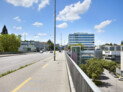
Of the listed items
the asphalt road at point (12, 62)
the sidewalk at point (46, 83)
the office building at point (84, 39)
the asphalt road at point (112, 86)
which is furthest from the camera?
the office building at point (84, 39)

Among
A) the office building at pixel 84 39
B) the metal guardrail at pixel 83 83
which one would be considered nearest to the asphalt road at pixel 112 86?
the metal guardrail at pixel 83 83

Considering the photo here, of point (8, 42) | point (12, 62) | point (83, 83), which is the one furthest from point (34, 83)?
point (8, 42)

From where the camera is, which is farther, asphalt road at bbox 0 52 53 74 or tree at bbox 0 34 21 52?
tree at bbox 0 34 21 52

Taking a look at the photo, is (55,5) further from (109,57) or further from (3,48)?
(109,57)

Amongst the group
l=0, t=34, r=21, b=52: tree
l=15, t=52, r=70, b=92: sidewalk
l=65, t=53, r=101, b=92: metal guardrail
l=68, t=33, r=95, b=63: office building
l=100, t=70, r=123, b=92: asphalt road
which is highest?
l=68, t=33, r=95, b=63: office building

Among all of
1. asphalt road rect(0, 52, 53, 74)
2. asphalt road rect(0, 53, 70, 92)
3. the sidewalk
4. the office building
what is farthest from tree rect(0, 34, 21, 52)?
the office building

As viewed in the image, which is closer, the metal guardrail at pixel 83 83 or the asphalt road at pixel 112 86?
the metal guardrail at pixel 83 83

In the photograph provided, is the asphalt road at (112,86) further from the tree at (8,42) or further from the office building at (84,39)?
the office building at (84,39)

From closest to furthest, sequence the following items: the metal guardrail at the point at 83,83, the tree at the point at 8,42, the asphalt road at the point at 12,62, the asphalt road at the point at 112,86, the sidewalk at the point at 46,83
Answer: the metal guardrail at the point at 83,83 < the sidewalk at the point at 46,83 < the asphalt road at the point at 12,62 < the asphalt road at the point at 112,86 < the tree at the point at 8,42

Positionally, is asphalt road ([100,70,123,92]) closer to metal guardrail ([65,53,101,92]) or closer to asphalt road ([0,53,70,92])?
asphalt road ([0,53,70,92])

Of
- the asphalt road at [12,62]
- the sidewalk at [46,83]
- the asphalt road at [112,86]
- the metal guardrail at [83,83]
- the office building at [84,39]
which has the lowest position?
the asphalt road at [112,86]

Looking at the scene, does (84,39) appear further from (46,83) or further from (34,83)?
(34,83)

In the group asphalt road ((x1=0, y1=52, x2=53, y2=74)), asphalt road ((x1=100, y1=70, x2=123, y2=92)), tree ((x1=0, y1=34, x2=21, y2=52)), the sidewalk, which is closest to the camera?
the sidewalk

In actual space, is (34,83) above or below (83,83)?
below
